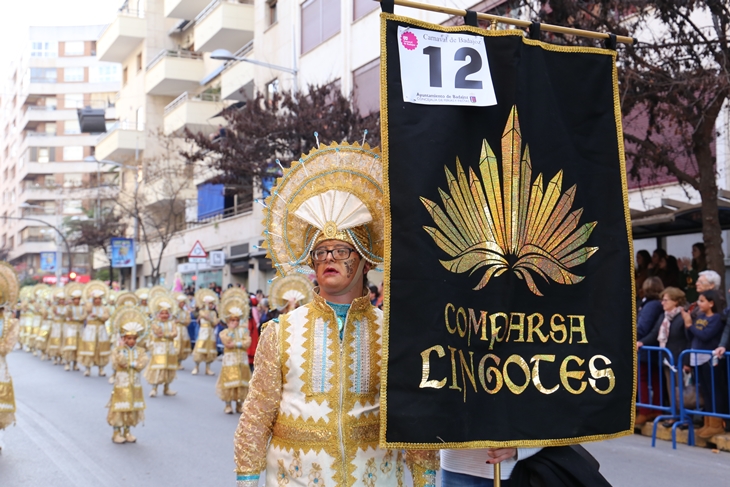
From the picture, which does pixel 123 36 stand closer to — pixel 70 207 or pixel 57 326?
pixel 57 326

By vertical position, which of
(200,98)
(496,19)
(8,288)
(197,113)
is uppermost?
(200,98)

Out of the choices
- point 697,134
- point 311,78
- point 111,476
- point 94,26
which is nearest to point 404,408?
point 111,476

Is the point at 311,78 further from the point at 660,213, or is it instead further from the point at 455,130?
the point at 455,130

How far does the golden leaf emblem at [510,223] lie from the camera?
329cm

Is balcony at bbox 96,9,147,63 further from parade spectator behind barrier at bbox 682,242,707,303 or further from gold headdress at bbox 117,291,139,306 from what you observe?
parade spectator behind barrier at bbox 682,242,707,303

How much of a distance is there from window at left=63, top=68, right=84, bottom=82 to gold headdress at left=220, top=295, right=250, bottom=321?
→ 8060cm

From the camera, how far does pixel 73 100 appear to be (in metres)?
88.2

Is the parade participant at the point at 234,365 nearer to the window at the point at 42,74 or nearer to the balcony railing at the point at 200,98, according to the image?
the balcony railing at the point at 200,98

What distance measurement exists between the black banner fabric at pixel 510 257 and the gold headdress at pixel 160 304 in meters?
15.5

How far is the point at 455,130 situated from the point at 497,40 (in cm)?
43

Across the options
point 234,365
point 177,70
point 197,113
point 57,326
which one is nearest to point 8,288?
point 234,365

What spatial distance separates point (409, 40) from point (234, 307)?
12.4 meters

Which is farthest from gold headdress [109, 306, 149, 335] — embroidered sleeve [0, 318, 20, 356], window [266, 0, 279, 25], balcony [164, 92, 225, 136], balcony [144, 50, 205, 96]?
balcony [144, 50, 205, 96]

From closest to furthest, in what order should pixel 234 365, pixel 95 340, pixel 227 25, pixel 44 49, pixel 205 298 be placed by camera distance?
pixel 234 365 < pixel 205 298 < pixel 95 340 < pixel 227 25 < pixel 44 49
